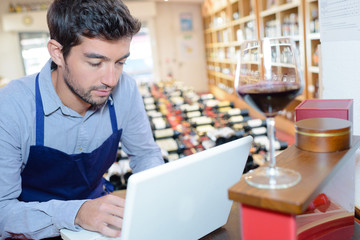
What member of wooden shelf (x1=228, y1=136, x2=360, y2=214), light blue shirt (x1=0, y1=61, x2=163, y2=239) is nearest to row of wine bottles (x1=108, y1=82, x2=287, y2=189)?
light blue shirt (x1=0, y1=61, x2=163, y2=239)

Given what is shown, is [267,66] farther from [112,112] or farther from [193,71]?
[193,71]

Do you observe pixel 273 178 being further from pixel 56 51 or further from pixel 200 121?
pixel 200 121

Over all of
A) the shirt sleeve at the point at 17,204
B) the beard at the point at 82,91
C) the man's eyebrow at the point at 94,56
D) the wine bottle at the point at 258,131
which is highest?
the man's eyebrow at the point at 94,56

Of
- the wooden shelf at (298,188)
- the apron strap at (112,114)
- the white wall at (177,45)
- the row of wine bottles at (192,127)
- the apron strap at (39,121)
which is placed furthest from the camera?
the white wall at (177,45)

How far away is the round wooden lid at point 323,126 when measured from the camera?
81 centimetres

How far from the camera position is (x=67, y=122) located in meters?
1.43

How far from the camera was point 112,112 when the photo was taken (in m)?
1.54

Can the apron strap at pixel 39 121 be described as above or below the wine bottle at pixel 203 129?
above

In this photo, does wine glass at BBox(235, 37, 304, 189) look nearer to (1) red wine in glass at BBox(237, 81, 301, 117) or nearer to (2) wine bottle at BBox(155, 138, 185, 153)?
(1) red wine in glass at BBox(237, 81, 301, 117)

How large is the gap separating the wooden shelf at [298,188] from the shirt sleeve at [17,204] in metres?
0.57

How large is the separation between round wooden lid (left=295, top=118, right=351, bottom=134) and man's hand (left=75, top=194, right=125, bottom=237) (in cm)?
52

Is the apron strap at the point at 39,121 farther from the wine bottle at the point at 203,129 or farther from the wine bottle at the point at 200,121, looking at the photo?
the wine bottle at the point at 200,121

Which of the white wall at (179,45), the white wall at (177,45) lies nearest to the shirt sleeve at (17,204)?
the white wall at (177,45)

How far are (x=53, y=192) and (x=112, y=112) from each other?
1.37 feet
